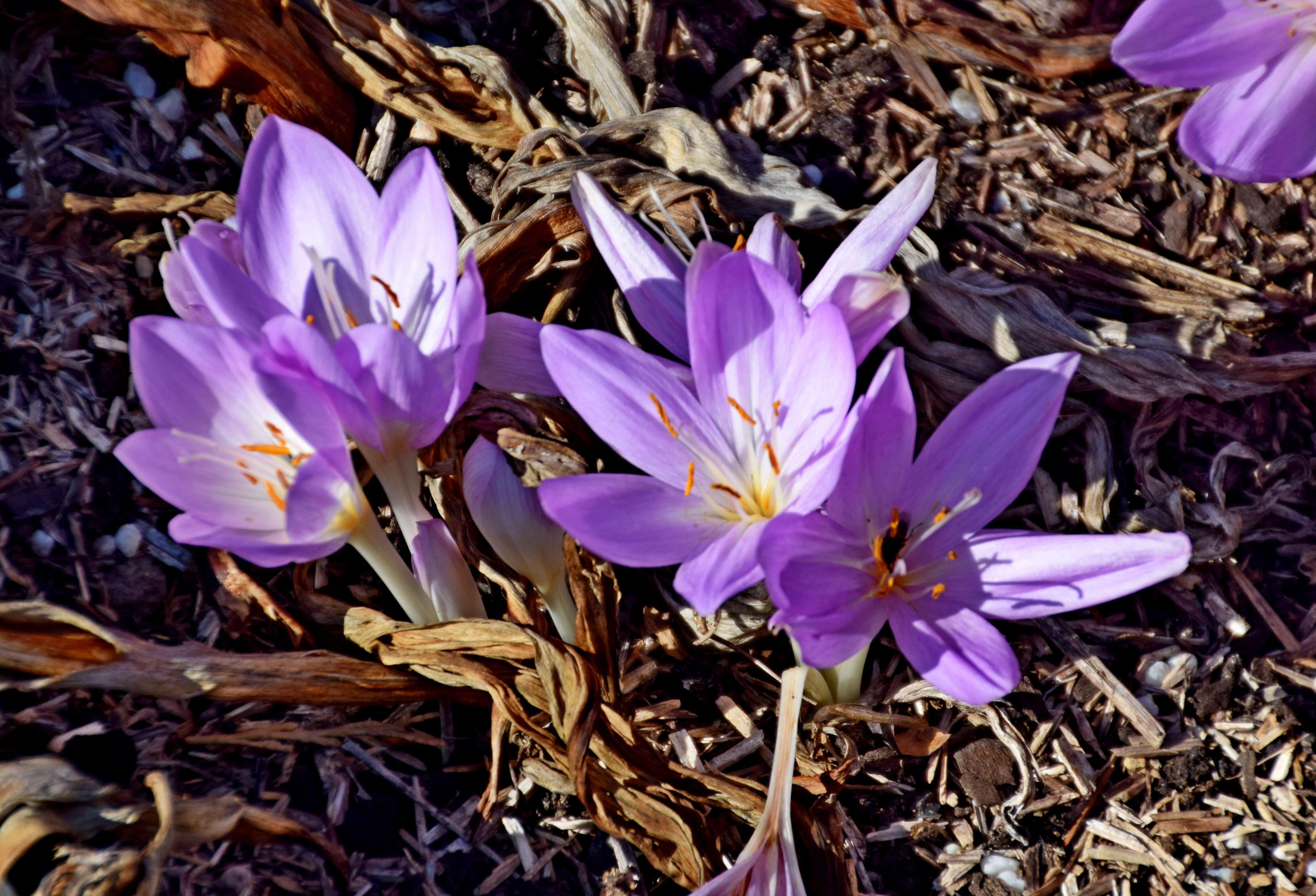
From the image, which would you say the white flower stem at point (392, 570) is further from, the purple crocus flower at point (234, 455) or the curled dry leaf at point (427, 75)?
the curled dry leaf at point (427, 75)

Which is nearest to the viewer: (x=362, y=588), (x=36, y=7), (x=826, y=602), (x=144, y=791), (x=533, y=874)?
(x=826, y=602)

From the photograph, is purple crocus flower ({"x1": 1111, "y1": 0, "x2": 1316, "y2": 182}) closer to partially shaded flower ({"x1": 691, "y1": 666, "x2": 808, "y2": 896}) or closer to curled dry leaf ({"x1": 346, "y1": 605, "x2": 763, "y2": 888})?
partially shaded flower ({"x1": 691, "y1": 666, "x2": 808, "y2": 896})

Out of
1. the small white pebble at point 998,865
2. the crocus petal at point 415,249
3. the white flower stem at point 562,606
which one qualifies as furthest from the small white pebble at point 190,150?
the small white pebble at point 998,865

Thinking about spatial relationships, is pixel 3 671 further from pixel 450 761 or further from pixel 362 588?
pixel 450 761

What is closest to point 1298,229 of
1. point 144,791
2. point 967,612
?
point 967,612

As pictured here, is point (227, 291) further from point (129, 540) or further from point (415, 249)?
point (129, 540)

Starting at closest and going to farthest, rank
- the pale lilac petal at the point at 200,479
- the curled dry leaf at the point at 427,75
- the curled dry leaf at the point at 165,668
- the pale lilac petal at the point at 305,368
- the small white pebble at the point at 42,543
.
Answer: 1. the pale lilac petal at the point at 305,368
2. the pale lilac petal at the point at 200,479
3. the curled dry leaf at the point at 165,668
4. the small white pebble at the point at 42,543
5. the curled dry leaf at the point at 427,75
